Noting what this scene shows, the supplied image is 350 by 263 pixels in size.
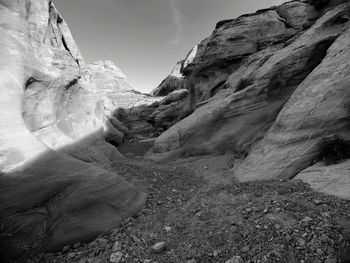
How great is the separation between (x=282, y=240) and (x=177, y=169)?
857cm

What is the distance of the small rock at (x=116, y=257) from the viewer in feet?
16.1

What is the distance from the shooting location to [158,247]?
5203mm

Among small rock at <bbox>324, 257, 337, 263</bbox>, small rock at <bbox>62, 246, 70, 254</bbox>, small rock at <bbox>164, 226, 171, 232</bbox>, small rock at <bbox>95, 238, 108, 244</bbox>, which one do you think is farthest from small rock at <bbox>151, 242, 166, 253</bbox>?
small rock at <bbox>324, 257, 337, 263</bbox>

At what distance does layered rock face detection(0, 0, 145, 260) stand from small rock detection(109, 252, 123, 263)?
3.99 ft

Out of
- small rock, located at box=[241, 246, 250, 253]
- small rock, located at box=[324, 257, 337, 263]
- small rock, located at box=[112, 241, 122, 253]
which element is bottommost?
small rock, located at box=[241, 246, 250, 253]

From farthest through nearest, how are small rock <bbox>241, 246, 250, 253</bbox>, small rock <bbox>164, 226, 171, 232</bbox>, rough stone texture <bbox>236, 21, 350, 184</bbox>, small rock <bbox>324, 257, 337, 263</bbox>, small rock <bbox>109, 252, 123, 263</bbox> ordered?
rough stone texture <bbox>236, 21, 350, 184</bbox>, small rock <bbox>164, 226, 171, 232</bbox>, small rock <bbox>109, 252, 123, 263</bbox>, small rock <bbox>241, 246, 250, 253</bbox>, small rock <bbox>324, 257, 337, 263</bbox>

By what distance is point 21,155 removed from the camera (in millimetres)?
6457

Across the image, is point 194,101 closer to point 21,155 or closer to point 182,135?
point 182,135

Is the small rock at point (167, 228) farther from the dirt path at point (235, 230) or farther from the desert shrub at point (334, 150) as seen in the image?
the desert shrub at point (334, 150)

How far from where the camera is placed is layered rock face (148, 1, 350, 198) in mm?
8922

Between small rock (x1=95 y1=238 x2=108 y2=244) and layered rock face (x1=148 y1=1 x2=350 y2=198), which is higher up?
layered rock face (x1=148 y1=1 x2=350 y2=198)

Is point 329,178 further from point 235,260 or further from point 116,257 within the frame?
point 116,257

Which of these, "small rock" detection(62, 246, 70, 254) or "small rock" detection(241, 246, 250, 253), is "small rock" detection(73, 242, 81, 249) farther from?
"small rock" detection(241, 246, 250, 253)

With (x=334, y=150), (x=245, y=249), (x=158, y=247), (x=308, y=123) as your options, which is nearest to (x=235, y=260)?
(x=245, y=249)
